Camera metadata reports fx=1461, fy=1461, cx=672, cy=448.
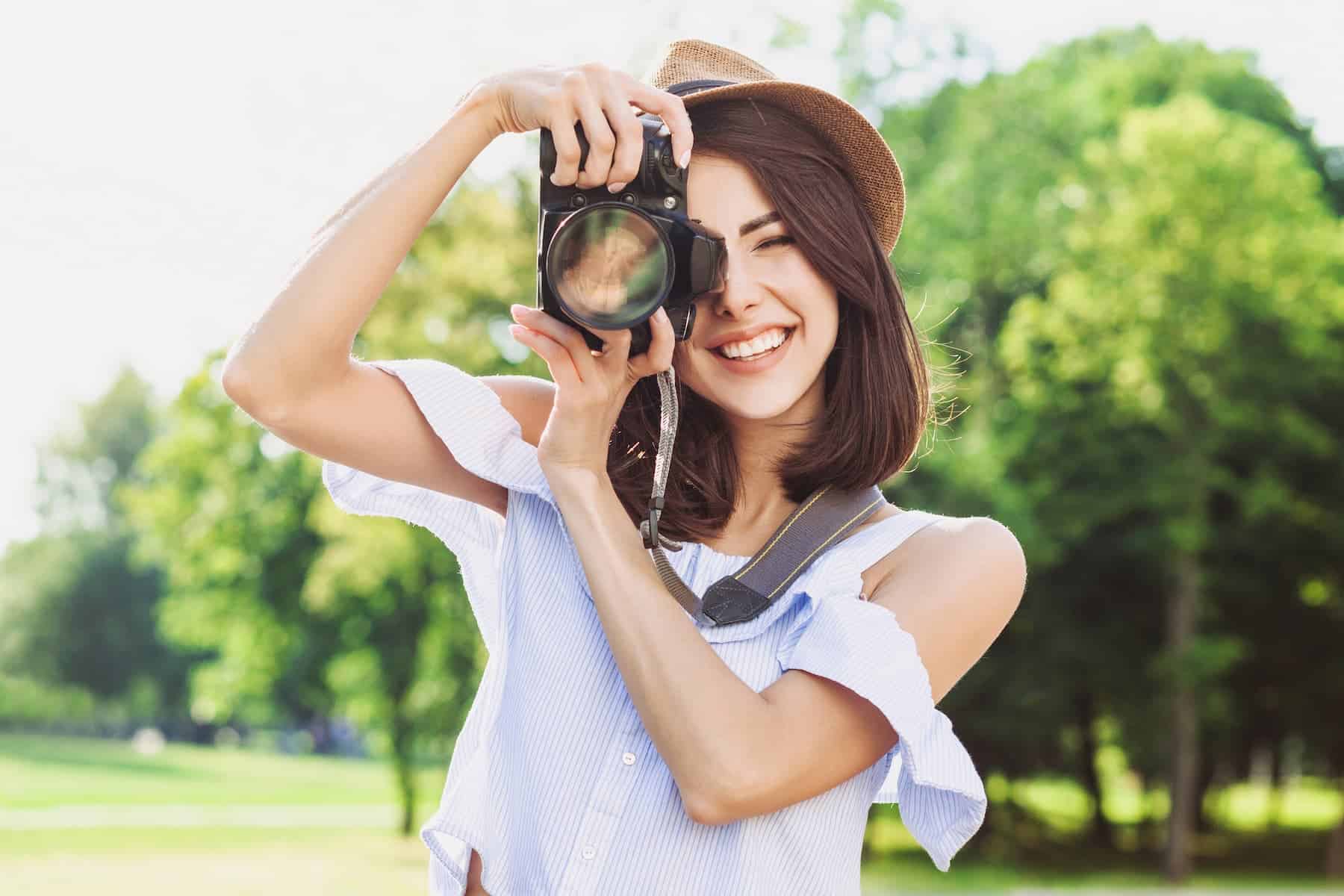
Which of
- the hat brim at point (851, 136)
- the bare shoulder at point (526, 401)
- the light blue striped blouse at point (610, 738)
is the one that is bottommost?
the light blue striped blouse at point (610, 738)

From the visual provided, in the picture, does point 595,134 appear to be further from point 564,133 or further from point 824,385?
point 824,385

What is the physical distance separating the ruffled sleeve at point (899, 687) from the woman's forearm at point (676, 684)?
118mm

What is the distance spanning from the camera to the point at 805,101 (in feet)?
7.00

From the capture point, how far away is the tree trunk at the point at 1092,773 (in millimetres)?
23062

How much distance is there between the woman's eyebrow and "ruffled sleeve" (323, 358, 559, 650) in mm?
427

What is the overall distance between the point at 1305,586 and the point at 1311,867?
5.10m

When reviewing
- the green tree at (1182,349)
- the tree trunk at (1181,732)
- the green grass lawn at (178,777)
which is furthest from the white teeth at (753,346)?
the green grass lawn at (178,777)

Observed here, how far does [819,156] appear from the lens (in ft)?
7.09

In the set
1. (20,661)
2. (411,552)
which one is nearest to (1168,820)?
(411,552)

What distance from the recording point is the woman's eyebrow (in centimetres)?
208

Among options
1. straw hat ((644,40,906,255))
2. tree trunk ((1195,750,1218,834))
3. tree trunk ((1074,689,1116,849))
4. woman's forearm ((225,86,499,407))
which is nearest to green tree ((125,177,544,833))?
tree trunk ((1074,689,1116,849))

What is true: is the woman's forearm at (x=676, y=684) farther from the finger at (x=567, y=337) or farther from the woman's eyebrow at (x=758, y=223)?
the woman's eyebrow at (x=758, y=223)

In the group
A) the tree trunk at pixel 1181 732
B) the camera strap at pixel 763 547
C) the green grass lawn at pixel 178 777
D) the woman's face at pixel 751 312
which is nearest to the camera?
the camera strap at pixel 763 547

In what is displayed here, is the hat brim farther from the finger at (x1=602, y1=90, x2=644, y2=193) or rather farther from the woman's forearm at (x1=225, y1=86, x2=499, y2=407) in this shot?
the woman's forearm at (x1=225, y1=86, x2=499, y2=407)
